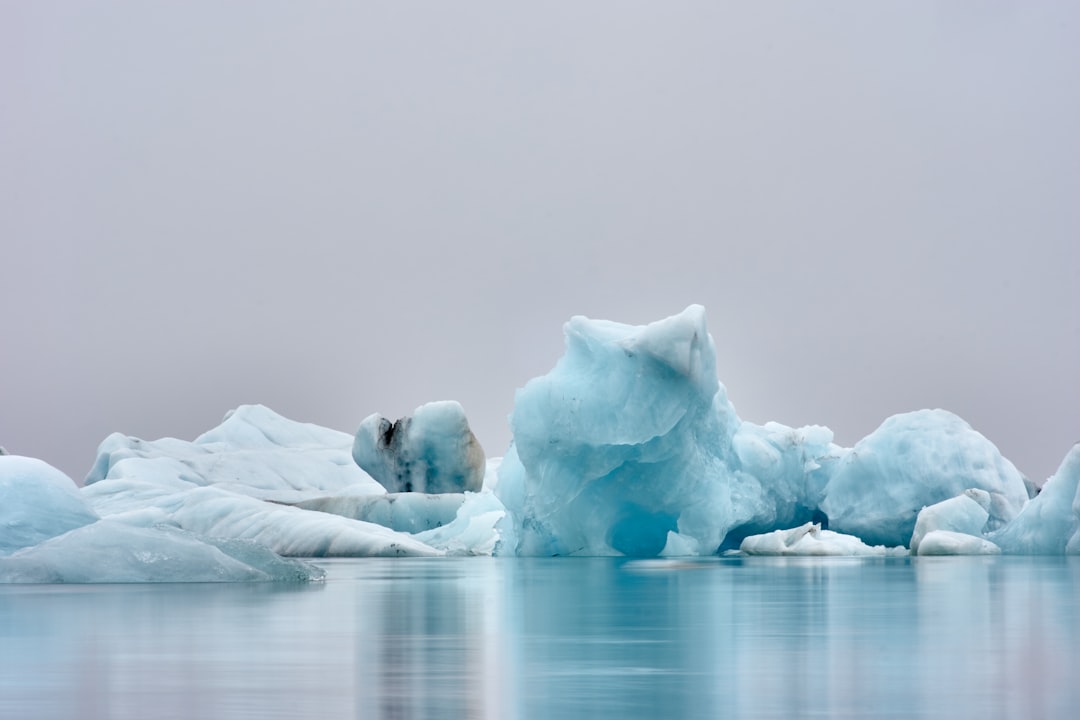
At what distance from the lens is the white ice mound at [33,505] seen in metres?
10.5

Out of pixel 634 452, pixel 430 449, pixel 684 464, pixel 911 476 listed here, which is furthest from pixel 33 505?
pixel 430 449

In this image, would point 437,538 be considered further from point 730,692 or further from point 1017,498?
point 730,692

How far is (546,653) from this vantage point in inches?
155

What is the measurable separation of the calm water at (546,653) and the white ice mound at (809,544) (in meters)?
7.45

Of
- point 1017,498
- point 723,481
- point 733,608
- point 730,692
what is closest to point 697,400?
point 723,481

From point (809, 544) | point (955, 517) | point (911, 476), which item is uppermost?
point (911, 476)

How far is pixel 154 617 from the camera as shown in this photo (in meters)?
5.48

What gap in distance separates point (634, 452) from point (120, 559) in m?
6.78

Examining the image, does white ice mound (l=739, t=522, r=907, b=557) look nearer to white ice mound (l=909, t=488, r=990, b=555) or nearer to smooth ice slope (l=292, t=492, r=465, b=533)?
white ice mound (l=909, t=488, r=990, b=555)

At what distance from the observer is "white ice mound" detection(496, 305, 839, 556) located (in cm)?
1387

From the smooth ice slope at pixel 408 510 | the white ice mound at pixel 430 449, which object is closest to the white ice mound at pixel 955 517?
the smooth ice slope at pixel 408 510

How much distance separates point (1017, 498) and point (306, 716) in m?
14.6

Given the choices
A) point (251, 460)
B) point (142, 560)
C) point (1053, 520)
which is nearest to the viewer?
point (142, 560)

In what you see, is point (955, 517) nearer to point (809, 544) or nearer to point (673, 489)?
point (809, 544)
